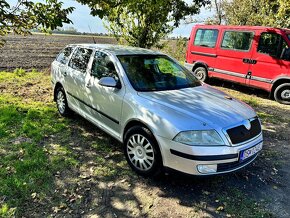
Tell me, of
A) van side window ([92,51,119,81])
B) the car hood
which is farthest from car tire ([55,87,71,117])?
the car hood

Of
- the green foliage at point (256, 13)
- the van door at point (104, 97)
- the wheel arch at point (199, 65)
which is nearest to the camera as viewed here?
the van door at point (104, 97)

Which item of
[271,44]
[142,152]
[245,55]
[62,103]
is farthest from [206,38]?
[142,152]

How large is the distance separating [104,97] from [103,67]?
1.85ft

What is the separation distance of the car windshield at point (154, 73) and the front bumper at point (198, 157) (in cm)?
111

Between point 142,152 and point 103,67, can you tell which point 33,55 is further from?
point 142,152

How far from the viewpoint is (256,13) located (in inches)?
604

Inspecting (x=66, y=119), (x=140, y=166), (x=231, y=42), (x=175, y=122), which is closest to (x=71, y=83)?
(x=66, y=119)

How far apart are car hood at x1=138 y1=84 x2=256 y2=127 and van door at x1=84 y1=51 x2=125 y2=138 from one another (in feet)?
1.65

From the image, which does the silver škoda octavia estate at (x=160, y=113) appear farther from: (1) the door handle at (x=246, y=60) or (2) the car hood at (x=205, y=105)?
(1) the door handle at (x=246, y=60)

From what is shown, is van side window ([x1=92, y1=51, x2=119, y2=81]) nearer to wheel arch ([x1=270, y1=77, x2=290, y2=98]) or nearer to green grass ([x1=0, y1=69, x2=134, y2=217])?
green grass ([x1=0, y1=69, x2=134, y2=217])

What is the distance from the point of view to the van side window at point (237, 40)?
360 inches

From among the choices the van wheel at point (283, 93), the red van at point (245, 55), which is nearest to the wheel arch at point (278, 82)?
the red van at point (245, 55)

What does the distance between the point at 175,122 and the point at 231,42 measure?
7190 millimetres

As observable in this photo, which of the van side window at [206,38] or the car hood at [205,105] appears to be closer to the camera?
the car hood at [205,105]
